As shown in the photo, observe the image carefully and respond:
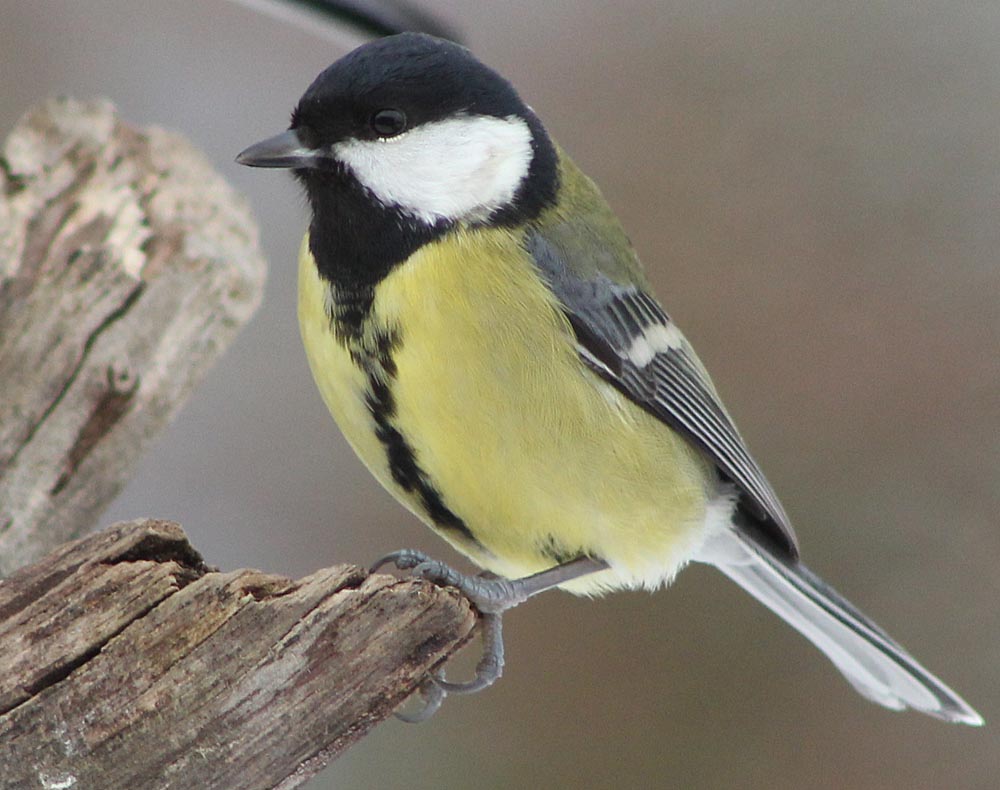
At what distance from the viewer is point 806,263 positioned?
238cm

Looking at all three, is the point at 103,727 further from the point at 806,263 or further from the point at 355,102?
the point at 806,263

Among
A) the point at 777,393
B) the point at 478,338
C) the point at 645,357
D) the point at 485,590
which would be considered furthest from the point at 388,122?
the point at 777,393

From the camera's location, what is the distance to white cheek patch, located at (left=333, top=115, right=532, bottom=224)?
4.69 ft

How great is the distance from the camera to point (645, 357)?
1616 mm

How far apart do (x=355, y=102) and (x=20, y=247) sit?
0.69 m

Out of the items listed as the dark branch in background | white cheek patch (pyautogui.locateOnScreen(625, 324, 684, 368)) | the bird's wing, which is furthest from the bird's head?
the dark branch in background

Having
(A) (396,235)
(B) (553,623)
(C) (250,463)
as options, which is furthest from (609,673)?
(A) (396,235)

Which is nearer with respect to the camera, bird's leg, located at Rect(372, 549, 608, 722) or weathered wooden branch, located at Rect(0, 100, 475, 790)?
weathered wooden branch, located at Rect(0, 100, 475, 790)

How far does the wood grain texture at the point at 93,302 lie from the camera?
1638 millimetres

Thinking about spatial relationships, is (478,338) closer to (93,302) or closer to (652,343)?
(652,343)

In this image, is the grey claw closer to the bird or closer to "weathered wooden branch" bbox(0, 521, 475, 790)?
the bird

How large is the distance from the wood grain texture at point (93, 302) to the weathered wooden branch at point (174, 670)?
1.76 ft

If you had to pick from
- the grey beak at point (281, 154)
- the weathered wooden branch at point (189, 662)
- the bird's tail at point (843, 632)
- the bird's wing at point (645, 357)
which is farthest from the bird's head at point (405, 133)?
the bird's tail at point (843, 632)

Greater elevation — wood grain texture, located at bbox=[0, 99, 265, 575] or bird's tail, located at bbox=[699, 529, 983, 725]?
wood grain texture, located at bbox=[0, 99, 265, 575]
